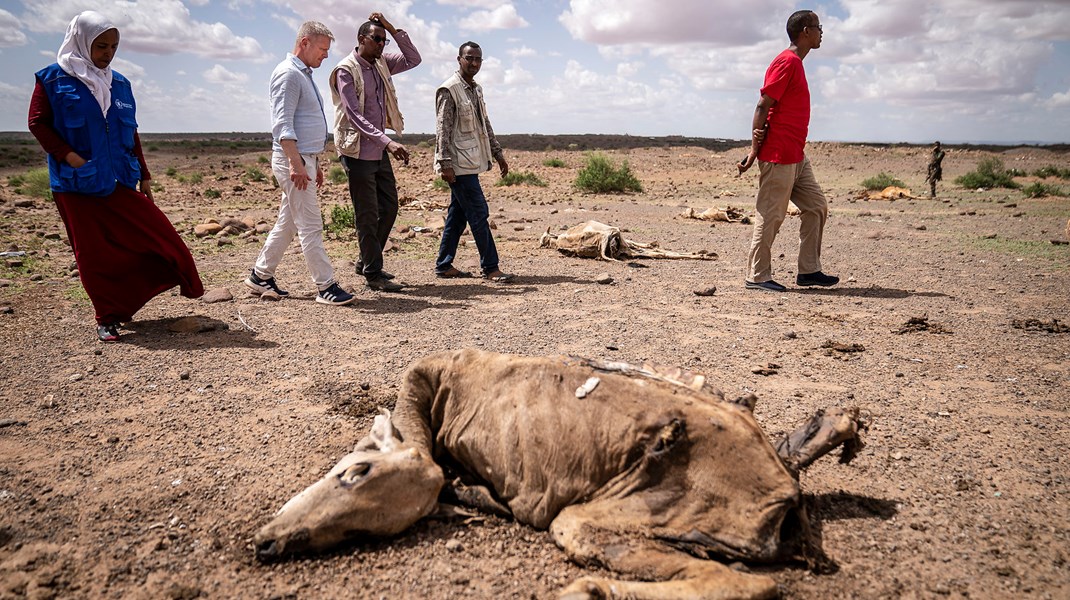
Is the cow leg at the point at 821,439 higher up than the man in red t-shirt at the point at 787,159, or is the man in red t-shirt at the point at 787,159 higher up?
the man in red t-shirt at the point at 787,159

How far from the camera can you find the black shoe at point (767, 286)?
6.68 meters

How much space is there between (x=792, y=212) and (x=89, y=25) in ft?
36.1

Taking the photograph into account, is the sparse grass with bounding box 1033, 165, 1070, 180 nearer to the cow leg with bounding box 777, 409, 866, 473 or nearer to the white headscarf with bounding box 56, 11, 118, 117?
the cow leg with bounding box 777, 409, 866, 473

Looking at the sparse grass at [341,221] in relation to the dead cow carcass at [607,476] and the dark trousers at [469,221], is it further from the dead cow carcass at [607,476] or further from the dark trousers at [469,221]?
the dead cow carcass at [607,476]

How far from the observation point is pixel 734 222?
1191 centimetres

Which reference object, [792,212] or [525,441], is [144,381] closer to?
[525,441]

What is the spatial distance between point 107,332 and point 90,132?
1418 mm

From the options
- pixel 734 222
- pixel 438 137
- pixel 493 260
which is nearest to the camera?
pixel 438 137

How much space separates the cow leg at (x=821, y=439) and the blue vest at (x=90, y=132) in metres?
4.70

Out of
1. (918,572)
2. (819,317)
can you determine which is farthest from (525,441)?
(819,317)

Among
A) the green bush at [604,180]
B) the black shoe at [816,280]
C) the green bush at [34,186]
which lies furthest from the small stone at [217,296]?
the green bush at [604,180]

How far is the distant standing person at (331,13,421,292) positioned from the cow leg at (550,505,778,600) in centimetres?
429

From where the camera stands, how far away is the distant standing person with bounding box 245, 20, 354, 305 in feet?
17.9

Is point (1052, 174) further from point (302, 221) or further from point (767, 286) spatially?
point (302, 221)
